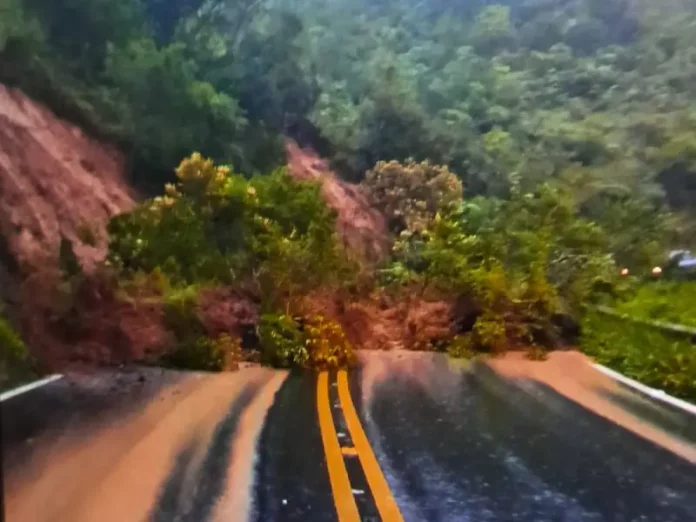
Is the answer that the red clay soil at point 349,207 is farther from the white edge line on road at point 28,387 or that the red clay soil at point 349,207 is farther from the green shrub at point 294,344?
the white edge line on road at point 28,387

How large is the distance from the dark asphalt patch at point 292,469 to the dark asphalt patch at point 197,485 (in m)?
0.13

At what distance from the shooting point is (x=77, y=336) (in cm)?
379

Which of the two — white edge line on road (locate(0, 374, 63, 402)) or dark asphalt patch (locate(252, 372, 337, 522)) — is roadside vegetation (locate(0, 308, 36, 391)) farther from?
dark asphalt patch (locate(252, 372, 337, 522))

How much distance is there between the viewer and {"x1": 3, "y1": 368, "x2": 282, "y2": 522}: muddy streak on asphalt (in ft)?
7.77

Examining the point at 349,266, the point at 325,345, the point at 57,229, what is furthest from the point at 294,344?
the point at 57,229

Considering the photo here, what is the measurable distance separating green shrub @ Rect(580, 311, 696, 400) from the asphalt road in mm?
289

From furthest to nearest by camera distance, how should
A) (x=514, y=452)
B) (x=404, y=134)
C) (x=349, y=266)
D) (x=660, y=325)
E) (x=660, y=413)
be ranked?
(x=404, y=134) → (x=349, y=266) → (x=660, y=325) → (x=660, y=413) → (x=514, y=452)

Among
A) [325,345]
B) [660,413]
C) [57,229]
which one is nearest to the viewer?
[660,413]

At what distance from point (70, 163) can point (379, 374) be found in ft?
7.19

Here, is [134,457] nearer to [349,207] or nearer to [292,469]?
[292,469]

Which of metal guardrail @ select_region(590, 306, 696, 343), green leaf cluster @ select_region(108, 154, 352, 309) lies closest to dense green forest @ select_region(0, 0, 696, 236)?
green leaf cluster @ select_region(108, 154, 352, 309)

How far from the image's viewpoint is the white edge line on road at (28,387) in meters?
3.01

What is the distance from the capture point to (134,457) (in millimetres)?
2803

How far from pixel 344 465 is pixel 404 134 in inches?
126
